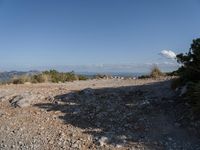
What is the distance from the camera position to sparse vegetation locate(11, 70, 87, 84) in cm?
1638

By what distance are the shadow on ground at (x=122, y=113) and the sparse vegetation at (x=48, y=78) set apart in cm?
562

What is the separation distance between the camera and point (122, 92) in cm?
1093

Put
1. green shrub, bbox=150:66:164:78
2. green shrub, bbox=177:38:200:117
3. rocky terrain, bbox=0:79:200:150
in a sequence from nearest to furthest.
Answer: rocky terrain, bbox=0:79:200:150 < green shrub, bbox=177:38:200:117 < green shrub, bbox=150:66:164:78

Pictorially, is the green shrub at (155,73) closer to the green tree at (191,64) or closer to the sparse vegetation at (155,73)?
the sparse vegetation at (155,73)

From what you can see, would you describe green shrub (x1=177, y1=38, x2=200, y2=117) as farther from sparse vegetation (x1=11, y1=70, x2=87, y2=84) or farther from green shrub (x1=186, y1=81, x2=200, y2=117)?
sparse vegetation (x1=11, y1=70, x2=87, y2=84)

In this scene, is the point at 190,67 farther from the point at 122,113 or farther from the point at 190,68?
the point at 122,113

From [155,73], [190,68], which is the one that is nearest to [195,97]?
[190,68]

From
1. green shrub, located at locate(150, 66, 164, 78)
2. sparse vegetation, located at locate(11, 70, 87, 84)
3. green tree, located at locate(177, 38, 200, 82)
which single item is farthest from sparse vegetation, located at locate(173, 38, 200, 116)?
sparse vegetation, located at locate(11, 70, 87, 84)

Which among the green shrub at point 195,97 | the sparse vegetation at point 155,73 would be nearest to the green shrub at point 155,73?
the sparse vegetation at point 155,73

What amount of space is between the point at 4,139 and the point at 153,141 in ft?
10.6

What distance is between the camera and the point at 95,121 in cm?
849

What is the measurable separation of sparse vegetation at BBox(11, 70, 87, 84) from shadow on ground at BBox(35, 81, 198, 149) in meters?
5.62

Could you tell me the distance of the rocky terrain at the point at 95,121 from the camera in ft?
24.1

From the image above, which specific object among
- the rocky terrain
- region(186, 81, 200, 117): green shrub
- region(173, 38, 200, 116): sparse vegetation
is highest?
region(173, 38, 200, 116): sparse vegetation
